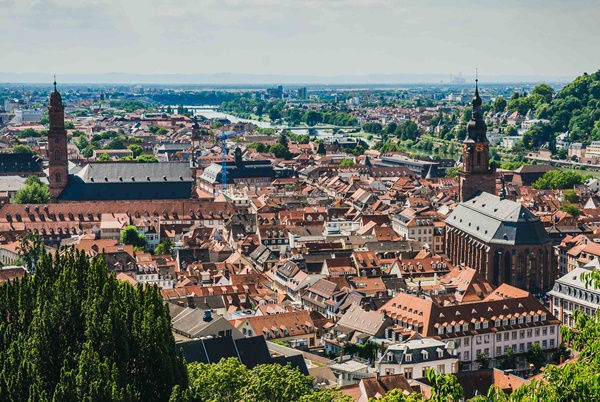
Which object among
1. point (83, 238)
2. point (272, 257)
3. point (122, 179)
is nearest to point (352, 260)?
point (272, 257)

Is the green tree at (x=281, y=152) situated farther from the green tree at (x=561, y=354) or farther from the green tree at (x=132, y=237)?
the green tree at (x=561, y=354)

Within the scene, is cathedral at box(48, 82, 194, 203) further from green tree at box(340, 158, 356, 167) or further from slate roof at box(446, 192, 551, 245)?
green tree at box(340, 158, 356, 167)

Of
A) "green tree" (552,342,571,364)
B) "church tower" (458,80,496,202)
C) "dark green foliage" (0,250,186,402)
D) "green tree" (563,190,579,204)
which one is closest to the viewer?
"dark green foliage" (0,250,186,402)

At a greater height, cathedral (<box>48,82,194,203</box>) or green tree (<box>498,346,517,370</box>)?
cathedral (<box>48,82,194,203</box>)

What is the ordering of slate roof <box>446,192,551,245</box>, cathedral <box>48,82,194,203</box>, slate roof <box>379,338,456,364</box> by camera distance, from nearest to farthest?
slate roof <box>379,338,456,364</box> → slate roof <box>446,192,551,245</box> → cathedral <box>48,82,194,203</box>

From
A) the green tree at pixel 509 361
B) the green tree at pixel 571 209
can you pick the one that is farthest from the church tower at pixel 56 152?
the green tree at pixel 509 361

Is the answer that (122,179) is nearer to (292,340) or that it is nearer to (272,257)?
(272,257)

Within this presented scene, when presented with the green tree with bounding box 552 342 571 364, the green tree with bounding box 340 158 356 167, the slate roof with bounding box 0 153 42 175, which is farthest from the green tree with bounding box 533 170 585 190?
the green tree with bounding box 552 342 571 364

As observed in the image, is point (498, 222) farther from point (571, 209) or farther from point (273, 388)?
point (273, 388)
